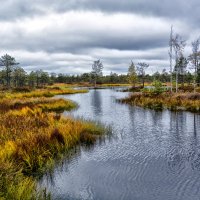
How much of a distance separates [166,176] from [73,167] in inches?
170

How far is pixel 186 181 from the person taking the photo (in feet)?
39.1

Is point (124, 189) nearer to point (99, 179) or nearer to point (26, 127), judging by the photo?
point (99, 179)


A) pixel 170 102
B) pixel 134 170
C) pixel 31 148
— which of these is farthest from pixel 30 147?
pixel 170 102

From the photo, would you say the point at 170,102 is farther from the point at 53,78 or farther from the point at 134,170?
the point at 53,78

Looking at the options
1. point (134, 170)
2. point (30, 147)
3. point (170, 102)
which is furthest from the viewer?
point (170, 102)

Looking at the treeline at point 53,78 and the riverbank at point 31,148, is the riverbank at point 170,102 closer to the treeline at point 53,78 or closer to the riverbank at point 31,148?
the riverbank at point 31,148

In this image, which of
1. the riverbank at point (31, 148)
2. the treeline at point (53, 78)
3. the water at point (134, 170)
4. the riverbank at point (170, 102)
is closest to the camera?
the riverbank at point (31, 148)

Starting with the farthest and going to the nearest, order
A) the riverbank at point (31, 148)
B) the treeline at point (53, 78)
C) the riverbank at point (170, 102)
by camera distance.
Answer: the treeline at point (53, 78) < the riverbank at point (170, 102) < the riverbank at point (31, 148)

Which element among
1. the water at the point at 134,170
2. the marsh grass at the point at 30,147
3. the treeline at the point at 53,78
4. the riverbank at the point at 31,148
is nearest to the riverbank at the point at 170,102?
the water at the point at 134,170

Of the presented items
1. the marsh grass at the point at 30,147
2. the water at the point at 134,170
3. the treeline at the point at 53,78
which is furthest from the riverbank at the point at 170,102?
the treeline at the point at 53,78

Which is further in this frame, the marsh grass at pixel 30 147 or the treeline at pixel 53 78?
the treeline at pixel 53 78

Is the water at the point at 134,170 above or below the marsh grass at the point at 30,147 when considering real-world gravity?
below

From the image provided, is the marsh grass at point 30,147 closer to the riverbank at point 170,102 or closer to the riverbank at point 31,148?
the riverbank at point 31,148

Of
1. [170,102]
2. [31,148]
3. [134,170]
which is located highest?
[170,102]
